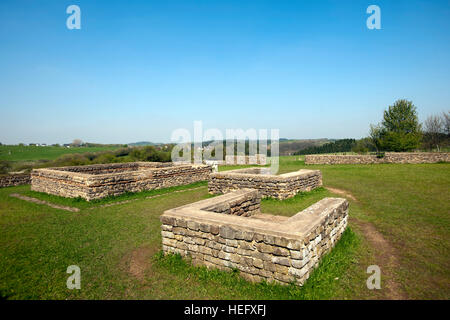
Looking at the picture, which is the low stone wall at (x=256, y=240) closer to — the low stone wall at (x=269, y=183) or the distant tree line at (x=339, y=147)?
the low stone wall at (x=269, y=183)

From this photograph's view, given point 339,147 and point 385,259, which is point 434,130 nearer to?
point 339,147

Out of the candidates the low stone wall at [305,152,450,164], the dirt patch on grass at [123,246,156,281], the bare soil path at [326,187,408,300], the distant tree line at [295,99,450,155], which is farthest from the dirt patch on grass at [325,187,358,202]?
the distant tree line at [295,99,450,155]

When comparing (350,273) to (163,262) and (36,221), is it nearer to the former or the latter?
(163,262)

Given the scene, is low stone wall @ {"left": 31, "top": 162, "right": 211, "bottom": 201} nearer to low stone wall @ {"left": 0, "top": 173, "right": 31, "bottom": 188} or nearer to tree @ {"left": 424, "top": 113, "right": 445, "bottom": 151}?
low stone wall @ {"left": 0, "top": 173, "right": 31, "bottom": 188}

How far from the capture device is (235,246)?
4230 mm

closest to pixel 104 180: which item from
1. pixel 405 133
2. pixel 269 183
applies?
pixel 269 183

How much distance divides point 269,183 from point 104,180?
288 inches

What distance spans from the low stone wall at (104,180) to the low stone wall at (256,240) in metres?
7.00

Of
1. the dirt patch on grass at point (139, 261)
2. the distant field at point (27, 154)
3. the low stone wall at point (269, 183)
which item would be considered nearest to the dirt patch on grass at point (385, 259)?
the low stone wall at point (269, 183)

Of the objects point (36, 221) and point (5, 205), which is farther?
point (5, 205)

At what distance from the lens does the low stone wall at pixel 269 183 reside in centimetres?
1001

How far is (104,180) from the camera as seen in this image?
10.9m
